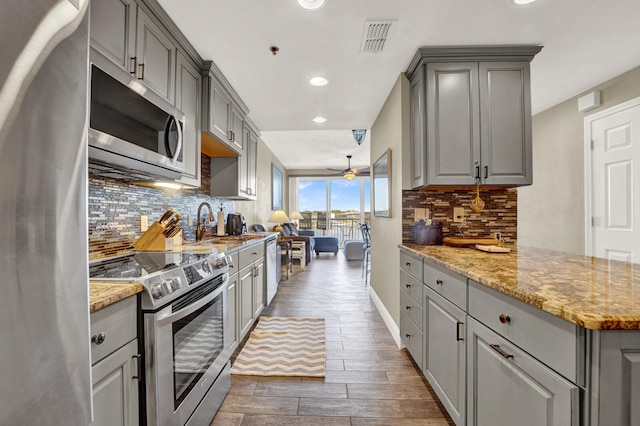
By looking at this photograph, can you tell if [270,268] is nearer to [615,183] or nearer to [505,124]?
[505,124]

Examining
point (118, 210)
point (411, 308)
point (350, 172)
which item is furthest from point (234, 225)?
point (350, 172)

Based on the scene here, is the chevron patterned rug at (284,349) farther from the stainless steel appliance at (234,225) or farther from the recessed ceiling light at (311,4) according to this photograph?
the recessed ceiling light at (311,4)

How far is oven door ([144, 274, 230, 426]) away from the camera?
117cm

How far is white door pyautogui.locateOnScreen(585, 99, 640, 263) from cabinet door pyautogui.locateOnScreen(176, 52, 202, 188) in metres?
3.69

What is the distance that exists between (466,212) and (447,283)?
1.26 metres

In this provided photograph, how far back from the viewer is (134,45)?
158 cm

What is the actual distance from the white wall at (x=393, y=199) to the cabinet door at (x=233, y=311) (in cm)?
139

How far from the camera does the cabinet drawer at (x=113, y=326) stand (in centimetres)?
93

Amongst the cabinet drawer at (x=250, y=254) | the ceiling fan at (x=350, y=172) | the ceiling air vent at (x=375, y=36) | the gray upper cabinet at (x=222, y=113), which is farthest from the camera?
the ceiling fan at (x=350, y=172)

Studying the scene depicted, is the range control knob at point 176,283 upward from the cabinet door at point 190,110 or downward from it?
downward

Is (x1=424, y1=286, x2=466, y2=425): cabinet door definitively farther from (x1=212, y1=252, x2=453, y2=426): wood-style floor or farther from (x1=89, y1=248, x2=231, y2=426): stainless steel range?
(x1=89, y1=248, x2=231, y2=426): stainless steel range

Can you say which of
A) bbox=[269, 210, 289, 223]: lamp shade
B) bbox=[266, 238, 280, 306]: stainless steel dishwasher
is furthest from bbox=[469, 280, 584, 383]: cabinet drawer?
bbox=[269, 210, 289, 223]: lamp shade

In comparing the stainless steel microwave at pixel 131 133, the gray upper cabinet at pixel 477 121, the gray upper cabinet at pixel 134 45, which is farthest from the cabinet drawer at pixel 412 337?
the gray upper cabinet at pixel 134 45

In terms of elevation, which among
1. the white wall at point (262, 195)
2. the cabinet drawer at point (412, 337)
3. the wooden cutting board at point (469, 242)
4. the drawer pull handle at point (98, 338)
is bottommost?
the cabinet drawer at point (412, 337)
